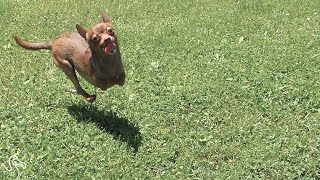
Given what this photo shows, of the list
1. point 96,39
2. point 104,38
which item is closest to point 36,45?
point 96,39

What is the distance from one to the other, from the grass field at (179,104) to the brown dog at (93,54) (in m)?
0.73

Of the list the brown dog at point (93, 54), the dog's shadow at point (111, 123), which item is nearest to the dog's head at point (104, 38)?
the brown dog at point (93, 54)

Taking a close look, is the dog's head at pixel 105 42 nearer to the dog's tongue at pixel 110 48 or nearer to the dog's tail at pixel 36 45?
the dog's tongue at pixel 110 48

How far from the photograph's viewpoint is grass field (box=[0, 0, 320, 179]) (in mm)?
5984

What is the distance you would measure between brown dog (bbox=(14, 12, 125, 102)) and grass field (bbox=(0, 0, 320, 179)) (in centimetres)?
73

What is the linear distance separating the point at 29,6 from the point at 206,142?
19.1ft

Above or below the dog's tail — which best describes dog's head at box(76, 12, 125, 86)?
above

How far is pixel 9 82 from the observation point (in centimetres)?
769

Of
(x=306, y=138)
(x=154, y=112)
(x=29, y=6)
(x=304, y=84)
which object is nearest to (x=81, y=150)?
(x=154, y=112)

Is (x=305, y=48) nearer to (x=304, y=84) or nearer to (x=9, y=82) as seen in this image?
(x=304, y=84)

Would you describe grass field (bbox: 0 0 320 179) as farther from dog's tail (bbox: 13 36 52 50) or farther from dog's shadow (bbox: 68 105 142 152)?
dog's tail (bbox: 13 36 52 50)

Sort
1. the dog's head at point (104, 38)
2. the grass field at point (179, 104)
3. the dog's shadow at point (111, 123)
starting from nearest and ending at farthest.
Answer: the dog's head at point (104, 38) → the grass field at point (179, 104) → the dog's shadow at point (111, 123)

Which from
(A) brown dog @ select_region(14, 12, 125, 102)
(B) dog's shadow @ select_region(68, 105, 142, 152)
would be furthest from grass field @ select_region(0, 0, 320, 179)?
(A) brown dog @ select_region(14, 12, 125, 102)

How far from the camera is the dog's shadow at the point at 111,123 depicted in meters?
6.31
